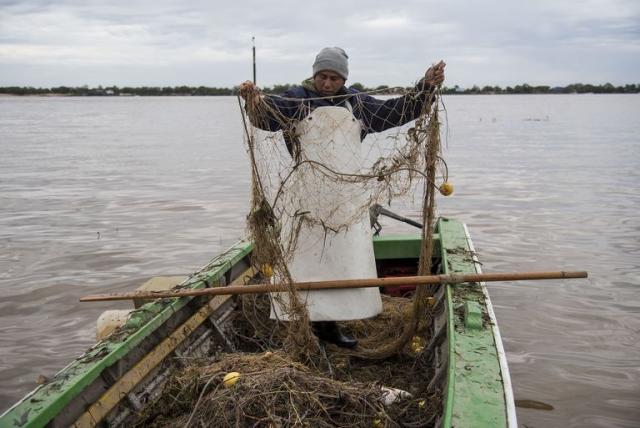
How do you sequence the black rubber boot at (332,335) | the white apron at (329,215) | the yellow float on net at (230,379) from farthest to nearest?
the black rubber boot at (332,335) → the white apron at (329,215) → the yellow float on net at (230,379)

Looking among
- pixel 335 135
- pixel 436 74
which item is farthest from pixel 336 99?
pixel 436 74

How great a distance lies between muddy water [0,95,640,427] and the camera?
20.1 feet

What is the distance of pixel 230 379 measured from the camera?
3.03 meters

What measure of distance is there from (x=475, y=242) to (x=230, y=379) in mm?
8200

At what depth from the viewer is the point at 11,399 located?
5594 millimetres

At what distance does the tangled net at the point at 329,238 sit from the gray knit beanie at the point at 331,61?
0.26 metres

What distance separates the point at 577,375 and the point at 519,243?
470 cm

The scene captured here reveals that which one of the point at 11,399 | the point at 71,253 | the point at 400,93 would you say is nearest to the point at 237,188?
the point at 71,253

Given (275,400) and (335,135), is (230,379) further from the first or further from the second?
(335,135)

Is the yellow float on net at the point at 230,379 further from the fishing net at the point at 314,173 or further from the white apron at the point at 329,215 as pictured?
the white apron at the point at 329,215

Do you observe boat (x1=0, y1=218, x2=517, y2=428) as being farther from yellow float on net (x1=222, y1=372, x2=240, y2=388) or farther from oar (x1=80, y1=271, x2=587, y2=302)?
yellow float on net (x1=222, y1=372, x2=240, y2=388)

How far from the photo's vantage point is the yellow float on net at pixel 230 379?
300 cm

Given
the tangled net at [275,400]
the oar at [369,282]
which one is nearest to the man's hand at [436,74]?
the oar at [369,282]

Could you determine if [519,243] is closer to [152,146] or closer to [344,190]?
[344,190]
